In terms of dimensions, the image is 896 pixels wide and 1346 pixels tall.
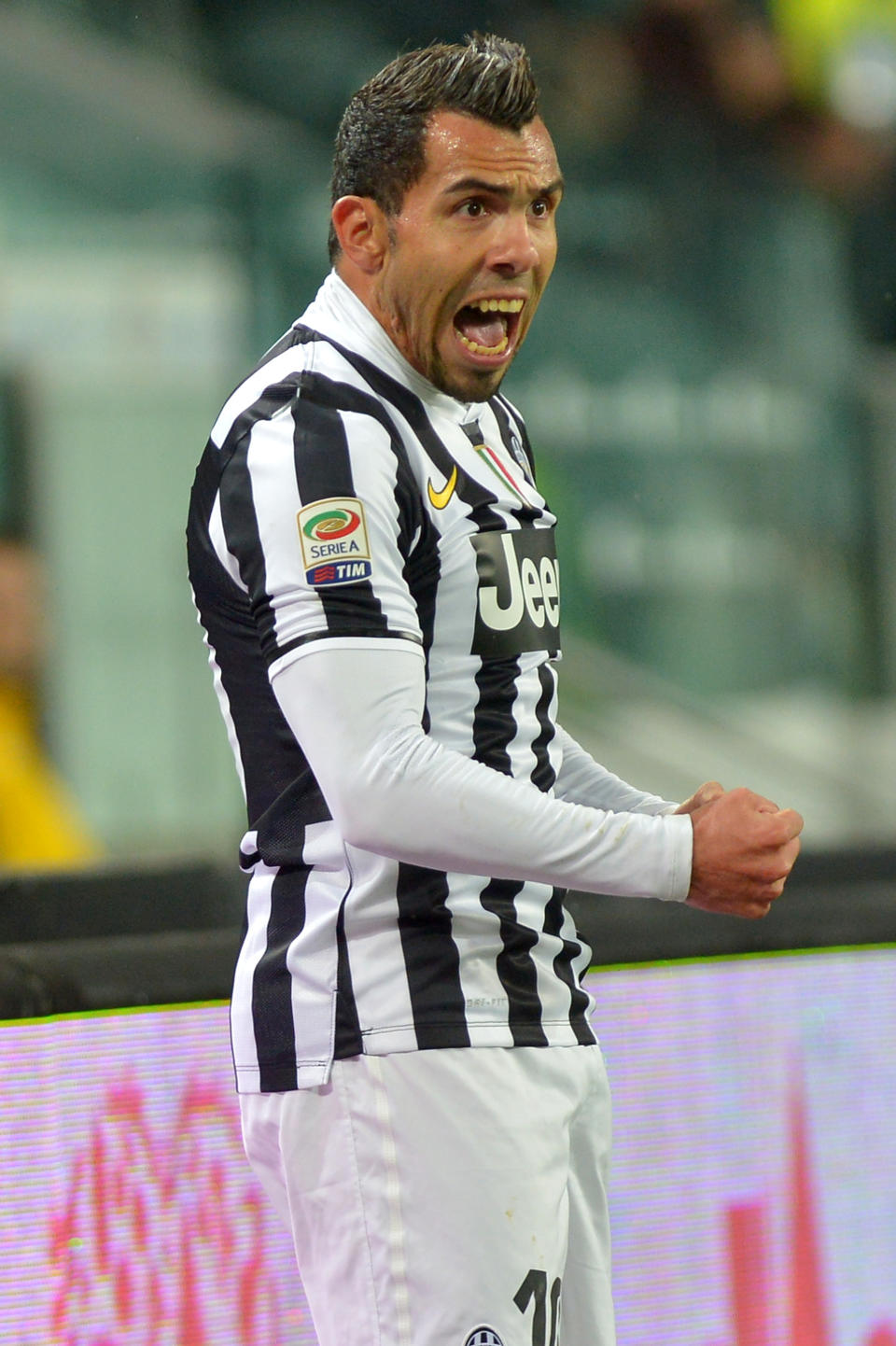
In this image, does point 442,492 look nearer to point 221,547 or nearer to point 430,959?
point 221,547

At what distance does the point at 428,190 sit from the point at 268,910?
2.03 ft

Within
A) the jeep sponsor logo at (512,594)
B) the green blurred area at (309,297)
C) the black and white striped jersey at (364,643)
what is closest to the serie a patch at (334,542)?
the black and white striped jersey at (364,643)

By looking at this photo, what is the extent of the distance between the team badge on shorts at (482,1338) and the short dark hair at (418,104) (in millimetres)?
916

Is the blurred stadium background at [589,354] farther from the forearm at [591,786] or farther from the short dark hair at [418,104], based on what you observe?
the short dark hair at [418,104]

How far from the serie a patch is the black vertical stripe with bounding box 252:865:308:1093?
27 cm

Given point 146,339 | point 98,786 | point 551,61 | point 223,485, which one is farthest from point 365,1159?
point 551,61

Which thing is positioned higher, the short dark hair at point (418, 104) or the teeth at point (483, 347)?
the short dark hair at point (418, 104)

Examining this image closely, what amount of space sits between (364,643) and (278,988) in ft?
1.02

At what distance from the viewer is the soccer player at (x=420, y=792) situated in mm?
1360

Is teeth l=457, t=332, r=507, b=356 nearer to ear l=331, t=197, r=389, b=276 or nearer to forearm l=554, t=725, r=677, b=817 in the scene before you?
ear l=331, t=197, r=389, b=276

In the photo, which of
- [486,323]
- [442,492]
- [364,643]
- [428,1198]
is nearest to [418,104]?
[486,323]

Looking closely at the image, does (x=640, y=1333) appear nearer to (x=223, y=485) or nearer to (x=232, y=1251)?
(x=232, y=1251)

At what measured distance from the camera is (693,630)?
21.5 feet

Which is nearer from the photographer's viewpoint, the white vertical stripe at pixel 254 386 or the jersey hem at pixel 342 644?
the jersey hem at pixel 342 644
